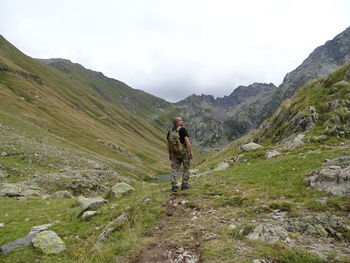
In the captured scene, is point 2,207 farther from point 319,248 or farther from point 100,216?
point 319,248

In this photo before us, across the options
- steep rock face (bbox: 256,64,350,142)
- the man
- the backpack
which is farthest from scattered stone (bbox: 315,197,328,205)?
steep rock face (bbox: 256,64,350,142)

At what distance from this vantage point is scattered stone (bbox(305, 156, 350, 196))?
11531 millimetres

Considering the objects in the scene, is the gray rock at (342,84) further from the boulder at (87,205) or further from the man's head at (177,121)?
the boulder at (87,205)

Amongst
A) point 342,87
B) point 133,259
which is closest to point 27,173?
point 133,259

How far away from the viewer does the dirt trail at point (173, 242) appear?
8953mm

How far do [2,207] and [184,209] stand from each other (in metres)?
14.2

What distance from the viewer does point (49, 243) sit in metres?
11.9

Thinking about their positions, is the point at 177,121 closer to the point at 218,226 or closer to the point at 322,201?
the point at 218,226

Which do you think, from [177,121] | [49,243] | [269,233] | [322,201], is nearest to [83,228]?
[49,243]

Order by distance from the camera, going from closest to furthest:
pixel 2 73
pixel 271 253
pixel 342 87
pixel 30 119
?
pixel 271 253, pixel 342 87, pixel 30 119, pixel 2 73

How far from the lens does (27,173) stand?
38094 millimetres

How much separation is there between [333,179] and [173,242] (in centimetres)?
776

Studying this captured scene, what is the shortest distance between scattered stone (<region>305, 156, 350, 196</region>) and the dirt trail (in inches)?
234

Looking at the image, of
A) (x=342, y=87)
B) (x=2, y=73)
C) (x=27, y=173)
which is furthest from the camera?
(x=2, y=73)
